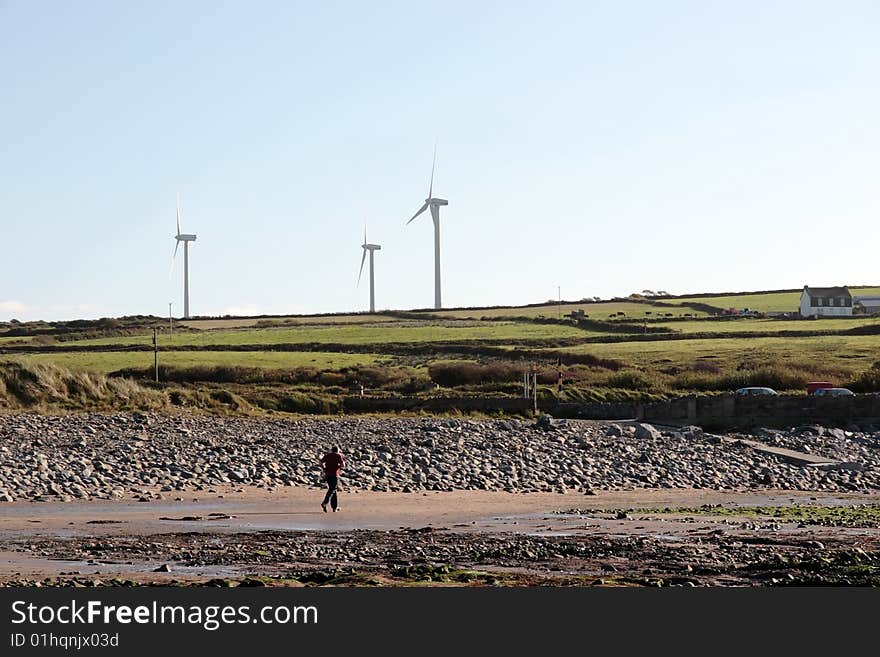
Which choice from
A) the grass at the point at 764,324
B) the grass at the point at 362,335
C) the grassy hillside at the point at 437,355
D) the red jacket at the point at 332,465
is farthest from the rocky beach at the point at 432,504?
the grass at the point at 764,324

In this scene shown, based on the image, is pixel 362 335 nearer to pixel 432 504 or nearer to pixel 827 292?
pixel 827 292

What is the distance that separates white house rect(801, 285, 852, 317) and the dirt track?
4485 inches

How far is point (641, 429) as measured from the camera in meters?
50.0

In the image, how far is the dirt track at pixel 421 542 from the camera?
1850 cm

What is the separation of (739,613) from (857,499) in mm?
20753

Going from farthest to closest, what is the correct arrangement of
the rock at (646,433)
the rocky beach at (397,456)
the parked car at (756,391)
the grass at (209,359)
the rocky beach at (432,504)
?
the grass at (209,359) → the parked car at (756,391) → the rock at (646,433) → the rocky beach at (397,456) → the rocky beach at (432,504)

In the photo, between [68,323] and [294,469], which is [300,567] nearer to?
[294,469]

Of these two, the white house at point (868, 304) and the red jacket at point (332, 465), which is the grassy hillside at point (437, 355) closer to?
the white house at point (868, 304)

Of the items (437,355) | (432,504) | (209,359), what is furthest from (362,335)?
(432,504)

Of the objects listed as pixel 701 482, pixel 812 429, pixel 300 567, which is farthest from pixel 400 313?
pixel 300 567

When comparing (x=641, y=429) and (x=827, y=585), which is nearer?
(x=827, y=585)

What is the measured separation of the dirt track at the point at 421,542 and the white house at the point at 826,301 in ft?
374

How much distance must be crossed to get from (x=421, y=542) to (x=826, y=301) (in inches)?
5089

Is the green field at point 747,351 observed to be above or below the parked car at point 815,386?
above
